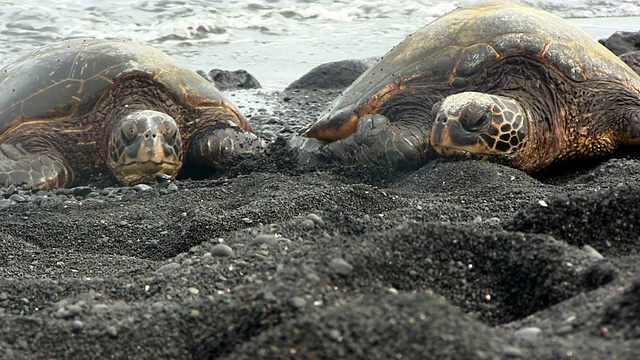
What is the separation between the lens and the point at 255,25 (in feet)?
47.1

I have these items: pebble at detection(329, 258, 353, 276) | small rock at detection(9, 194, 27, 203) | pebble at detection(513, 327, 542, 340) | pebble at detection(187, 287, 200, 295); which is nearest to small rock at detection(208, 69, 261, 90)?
small rock at detection(9, 194, 27, 203)

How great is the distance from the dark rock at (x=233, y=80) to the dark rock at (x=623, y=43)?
3.71m

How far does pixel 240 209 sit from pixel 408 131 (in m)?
1.81

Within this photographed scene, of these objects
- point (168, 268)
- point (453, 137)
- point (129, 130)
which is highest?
point (168, 268)

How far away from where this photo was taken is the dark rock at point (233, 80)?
31.6ft

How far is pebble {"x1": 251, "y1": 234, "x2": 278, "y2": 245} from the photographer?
11.0 feet

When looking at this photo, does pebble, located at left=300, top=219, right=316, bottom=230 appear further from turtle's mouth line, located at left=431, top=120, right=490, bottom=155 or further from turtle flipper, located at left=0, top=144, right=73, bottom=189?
turtle flipper, located at left=0, top=144, right=73, bottom=189

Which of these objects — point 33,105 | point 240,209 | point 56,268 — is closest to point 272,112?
point 33,105

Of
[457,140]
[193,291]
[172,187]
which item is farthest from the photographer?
[172,187]

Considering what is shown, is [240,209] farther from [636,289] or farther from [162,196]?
[636,289]

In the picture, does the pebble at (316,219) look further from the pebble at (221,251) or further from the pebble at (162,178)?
the pebble at (162,178)

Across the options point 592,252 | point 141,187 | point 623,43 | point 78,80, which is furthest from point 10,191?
point 623,43

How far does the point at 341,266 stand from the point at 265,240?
0.75 m

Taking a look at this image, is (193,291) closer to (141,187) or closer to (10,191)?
(141,187)
